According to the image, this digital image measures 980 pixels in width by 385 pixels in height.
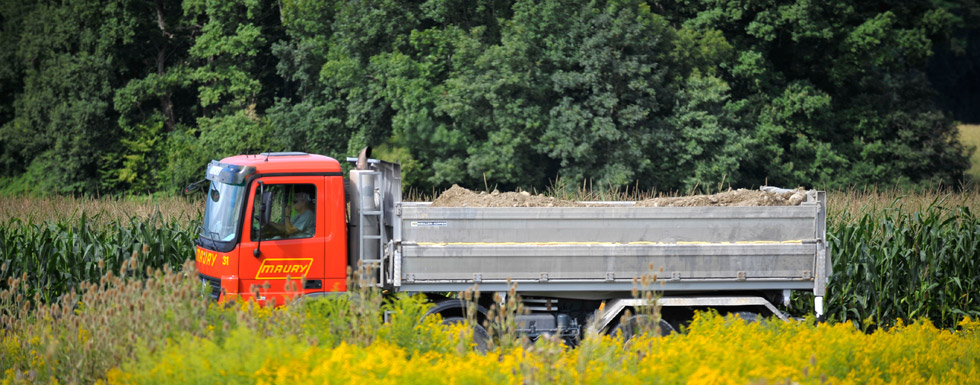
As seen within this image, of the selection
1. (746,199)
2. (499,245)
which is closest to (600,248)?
(499,245)

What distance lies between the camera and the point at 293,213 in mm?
8852

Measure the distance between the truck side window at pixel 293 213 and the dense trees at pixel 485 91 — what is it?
1914 cm

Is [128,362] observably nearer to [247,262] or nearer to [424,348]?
[424,348]

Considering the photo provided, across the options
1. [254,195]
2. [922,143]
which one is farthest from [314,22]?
[254,195]

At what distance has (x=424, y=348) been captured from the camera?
22.1ft

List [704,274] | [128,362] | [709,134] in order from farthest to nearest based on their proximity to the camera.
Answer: [709,134] < [704,274] < [128,362]

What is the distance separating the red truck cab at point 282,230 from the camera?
8742 mm

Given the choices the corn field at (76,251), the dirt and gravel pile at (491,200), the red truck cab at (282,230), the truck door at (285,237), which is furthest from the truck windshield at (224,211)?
the corn field at (76,251)

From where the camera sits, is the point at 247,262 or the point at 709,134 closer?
the point at 247,262

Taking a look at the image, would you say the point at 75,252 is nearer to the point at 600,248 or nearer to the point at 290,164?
the point at 290,164

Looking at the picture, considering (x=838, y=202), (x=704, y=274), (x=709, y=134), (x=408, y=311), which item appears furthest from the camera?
(x=709, y=134)

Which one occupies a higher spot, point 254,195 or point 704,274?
point 254,195

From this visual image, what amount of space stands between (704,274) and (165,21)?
30.4 metres

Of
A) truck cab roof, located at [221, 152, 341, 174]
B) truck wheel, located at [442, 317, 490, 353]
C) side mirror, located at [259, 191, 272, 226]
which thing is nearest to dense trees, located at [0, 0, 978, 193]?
truck wheel, located at [442, 317, 490, 353]
